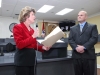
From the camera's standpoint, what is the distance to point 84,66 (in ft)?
5.44

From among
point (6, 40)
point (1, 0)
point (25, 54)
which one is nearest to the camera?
point (25, 54)

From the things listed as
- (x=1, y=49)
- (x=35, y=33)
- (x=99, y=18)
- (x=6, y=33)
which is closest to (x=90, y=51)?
(x=35, y=33)

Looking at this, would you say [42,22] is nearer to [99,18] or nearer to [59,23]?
[59,23]

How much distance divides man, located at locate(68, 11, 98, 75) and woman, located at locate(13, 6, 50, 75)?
75cm

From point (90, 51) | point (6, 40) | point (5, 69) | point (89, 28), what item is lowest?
point (5, 69)

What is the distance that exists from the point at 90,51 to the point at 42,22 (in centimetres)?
657

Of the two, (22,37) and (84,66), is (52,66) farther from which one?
(22,37)

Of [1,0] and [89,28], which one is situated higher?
[1,0]

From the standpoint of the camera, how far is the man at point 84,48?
1651 millimetres

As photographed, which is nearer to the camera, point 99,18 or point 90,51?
point 90,51

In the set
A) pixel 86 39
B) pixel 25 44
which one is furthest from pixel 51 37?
pixel 86 39

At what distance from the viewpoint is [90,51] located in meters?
1.68

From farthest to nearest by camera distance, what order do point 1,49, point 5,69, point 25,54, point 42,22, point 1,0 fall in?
point 42,22 → point 1,0 → point 1,49 → point 5,69 → point 25,54

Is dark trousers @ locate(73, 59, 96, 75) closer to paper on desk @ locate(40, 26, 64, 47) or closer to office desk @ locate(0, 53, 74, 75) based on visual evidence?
office desk @ locate(0, 53, 74, 75)
